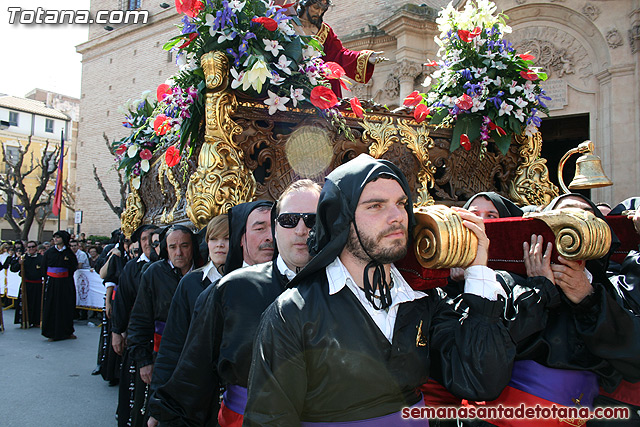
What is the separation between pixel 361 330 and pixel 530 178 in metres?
3.33

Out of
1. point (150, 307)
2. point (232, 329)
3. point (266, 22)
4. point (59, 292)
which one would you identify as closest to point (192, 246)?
point (150, 307)

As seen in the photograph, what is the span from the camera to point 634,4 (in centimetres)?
873

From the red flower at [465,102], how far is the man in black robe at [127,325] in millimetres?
3609

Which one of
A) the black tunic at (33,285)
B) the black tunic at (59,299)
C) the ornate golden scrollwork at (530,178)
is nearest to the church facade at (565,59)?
the ornate golden scrollwork at (530,178)

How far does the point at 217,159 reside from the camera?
315 centimetres

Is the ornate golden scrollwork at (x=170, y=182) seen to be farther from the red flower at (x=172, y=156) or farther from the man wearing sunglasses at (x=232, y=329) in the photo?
the man wearing sunglasses at (x=232, y=329)

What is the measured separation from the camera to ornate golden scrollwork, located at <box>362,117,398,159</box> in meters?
3.80

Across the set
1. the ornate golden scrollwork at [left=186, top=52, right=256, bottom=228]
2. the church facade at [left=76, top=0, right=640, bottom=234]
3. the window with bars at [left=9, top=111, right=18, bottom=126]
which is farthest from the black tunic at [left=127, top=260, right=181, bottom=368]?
the window with bars at [left=9, top=111, right=18, bottom=126]

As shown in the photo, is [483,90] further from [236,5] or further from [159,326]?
[159,326]

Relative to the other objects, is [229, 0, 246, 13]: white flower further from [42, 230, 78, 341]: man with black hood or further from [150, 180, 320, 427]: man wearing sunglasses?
[42, 230, 78, 341]: man with black hood

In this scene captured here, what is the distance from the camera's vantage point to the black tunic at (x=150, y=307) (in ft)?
13.3

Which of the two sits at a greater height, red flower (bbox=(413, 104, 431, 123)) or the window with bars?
the window with bars

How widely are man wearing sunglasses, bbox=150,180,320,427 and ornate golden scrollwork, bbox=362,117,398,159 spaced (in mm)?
1545

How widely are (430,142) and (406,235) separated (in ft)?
8.61
